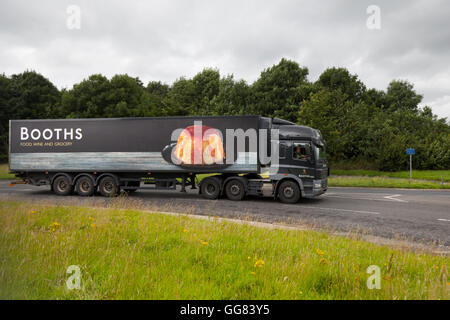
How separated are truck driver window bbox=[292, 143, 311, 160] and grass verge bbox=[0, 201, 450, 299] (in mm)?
6214

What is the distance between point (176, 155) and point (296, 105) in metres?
27.7

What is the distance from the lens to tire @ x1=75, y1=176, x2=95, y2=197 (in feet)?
43.8

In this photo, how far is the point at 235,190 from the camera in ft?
40.2

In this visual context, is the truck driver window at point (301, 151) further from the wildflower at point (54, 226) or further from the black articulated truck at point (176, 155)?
the wildflower at point (54, 226)

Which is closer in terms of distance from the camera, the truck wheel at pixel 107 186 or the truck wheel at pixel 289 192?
the truck wheel at pixel 289 192

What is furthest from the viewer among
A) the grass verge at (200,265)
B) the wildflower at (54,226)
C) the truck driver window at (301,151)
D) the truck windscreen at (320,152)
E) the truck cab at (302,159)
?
the truck windscreen at (320,152)

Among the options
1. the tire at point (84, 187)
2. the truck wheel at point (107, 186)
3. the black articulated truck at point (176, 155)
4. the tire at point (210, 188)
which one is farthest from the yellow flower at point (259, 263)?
the tire at point (84, 187)

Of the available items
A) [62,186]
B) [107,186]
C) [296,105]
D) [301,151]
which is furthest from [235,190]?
[296,105]

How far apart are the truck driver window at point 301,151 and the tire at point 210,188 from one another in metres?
3.61

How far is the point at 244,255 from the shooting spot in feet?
14.2

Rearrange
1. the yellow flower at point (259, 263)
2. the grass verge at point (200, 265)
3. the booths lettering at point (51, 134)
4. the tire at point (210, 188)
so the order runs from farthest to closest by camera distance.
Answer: the booths lettering at point (51, 134) < the tire at point (210, 188) < the yellow flower at point (259, 263) < the grass verge at point (200, 265)

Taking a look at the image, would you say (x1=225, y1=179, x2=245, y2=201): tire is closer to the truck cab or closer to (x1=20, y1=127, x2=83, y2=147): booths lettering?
the truck cab

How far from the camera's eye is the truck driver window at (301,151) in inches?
458

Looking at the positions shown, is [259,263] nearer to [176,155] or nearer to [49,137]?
[176,155]
